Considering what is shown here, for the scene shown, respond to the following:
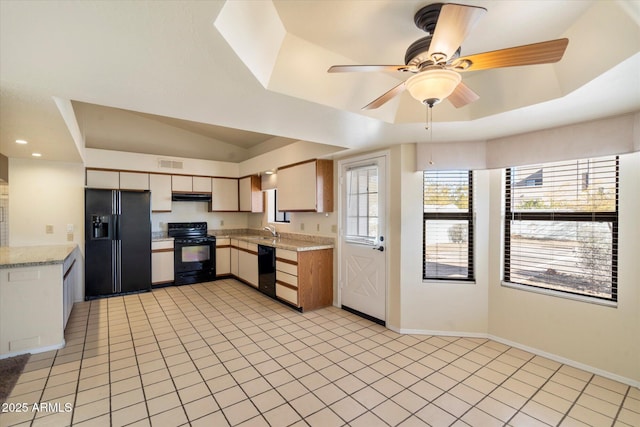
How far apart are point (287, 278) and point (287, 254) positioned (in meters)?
0.35

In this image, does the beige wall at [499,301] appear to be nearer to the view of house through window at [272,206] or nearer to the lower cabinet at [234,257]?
the view of house through window at [272,206]

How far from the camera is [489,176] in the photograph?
3182mm

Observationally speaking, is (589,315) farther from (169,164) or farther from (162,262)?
(169,164)

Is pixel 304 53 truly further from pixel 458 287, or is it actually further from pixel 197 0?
pixel 458 287

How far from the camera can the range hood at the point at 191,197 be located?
17.8 ft

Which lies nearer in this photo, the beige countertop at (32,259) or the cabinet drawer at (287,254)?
the beige countertop at (32,259)

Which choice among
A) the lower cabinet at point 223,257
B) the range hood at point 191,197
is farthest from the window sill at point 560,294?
the range hood at point 191,197

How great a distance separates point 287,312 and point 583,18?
3.95 metres

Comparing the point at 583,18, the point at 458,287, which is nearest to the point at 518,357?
the point at 458,287

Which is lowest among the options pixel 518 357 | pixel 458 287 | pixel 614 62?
pixel 518 357

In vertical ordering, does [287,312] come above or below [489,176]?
below

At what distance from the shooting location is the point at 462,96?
1723 mm

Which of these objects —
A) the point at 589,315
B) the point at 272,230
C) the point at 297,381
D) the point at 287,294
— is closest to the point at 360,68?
the point at 297,381

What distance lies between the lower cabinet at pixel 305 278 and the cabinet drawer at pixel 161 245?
2.29 m
